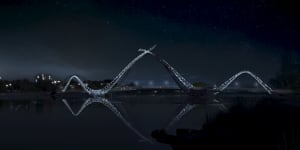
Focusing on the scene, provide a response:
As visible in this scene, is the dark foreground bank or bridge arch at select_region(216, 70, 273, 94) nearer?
the dark foreground bank

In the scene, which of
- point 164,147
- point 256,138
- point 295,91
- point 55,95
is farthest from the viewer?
point 55,95

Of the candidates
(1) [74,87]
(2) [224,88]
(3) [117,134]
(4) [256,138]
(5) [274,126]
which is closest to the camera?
(4) [256,138]

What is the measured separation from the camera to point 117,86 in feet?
348

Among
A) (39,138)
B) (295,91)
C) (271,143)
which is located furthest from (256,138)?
(295,91)

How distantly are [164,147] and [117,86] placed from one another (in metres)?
88.4

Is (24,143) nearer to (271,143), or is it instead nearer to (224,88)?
(271,143)

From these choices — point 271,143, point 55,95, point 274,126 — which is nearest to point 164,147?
point 274,126

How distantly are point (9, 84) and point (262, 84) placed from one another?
242 ft

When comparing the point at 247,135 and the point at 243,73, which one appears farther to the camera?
the point at 243,73

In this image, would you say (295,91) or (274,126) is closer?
(274,126)

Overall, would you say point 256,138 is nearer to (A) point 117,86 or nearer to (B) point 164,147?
(B) point 164,147

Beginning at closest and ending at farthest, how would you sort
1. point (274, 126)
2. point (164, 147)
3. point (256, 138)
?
1. point (256, 138)
2. point (274, 126)
3. point (164, 147)

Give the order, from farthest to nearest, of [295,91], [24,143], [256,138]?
[295,91] < [24,143] < [256,138]

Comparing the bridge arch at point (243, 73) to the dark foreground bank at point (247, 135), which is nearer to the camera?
the dark foreground bank at point (247, 135)
